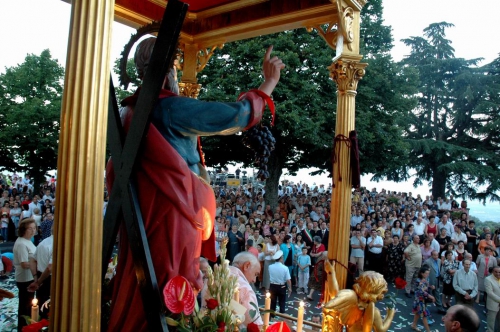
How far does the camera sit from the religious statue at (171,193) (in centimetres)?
193

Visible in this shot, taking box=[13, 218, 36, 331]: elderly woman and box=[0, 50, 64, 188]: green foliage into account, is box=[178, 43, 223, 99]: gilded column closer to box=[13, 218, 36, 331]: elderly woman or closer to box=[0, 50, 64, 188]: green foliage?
box=[13, 218, 36, 331]: elderly woman

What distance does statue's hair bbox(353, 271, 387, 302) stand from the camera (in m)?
2.94

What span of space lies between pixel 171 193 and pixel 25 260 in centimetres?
512

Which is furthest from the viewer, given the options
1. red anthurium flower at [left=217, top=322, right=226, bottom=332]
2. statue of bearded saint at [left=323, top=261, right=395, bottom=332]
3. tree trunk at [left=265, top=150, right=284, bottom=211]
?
tree trunk at [left=265, top=150, right=284, bottom=211]

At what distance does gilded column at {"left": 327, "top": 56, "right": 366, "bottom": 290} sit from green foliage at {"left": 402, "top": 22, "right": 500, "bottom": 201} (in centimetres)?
2261

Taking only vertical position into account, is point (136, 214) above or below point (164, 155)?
below

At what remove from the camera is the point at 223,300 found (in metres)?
2.21

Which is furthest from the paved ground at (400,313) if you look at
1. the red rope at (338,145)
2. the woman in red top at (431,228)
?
the red rope at (338,145)

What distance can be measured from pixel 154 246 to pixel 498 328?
8346 mm

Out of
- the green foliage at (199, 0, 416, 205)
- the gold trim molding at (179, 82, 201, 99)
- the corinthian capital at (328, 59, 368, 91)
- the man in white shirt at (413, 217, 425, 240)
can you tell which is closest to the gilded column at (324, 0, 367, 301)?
the corinthian capital at (328, 59, 368, 91)

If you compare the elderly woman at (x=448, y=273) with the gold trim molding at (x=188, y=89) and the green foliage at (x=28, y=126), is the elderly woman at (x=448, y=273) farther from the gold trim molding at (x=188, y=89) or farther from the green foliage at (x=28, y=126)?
the green foliage at (x=28, y=126)

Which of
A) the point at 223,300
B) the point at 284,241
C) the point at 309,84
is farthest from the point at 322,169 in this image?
the point at 223,300

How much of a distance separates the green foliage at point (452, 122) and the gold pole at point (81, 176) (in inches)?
1050

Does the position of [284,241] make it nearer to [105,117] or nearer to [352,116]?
[352,116]
